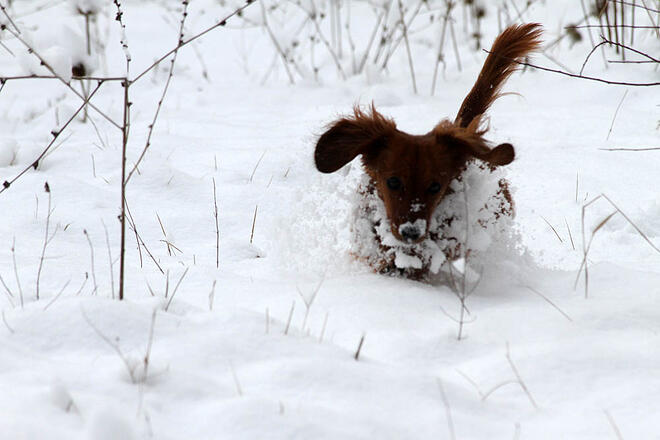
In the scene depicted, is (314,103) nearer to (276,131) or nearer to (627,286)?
(276,131)

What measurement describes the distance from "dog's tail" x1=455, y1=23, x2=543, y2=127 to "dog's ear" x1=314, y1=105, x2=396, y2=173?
1.98ft

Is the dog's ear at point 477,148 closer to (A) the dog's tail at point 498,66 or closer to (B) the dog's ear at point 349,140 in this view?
(B) the dog's ear at point 349,140

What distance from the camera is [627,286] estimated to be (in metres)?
2.45

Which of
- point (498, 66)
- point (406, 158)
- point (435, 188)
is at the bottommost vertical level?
point (435, 188)

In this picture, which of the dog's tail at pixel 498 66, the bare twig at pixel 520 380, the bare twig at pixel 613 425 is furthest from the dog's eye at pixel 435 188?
the bare twig at pixel 613 425

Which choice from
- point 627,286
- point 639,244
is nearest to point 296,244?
point 627,286

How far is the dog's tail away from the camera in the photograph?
3.28m

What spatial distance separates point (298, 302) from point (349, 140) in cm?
78

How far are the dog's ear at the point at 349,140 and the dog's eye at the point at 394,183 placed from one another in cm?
19

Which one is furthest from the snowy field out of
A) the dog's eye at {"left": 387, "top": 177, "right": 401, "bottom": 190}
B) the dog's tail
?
the dog's tail

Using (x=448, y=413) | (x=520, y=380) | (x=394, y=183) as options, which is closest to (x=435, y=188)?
(x=394, y=183)

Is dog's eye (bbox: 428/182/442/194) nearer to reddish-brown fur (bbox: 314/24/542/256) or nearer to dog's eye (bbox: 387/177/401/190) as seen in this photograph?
reddish-brown fur (bbox: 314/24/542/256)

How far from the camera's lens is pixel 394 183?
8.87ft

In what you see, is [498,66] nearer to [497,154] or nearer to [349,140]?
[497,154]
